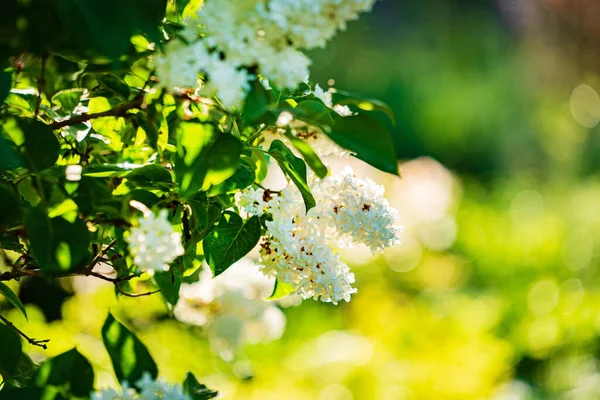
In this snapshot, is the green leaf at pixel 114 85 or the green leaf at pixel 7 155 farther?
the green leaf at pixel 114 85

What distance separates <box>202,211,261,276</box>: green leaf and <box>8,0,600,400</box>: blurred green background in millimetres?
859

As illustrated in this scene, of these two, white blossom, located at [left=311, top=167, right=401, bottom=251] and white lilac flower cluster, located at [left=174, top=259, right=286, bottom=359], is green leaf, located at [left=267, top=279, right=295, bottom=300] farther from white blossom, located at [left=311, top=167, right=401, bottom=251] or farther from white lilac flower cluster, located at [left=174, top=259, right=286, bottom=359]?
white lilac flower cluster, located at [left=174, top=259, right=286, bottom=359]

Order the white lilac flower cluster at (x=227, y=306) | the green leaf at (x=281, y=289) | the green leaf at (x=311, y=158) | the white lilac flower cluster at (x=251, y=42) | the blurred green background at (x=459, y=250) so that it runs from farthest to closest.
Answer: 1. the blurred green background at (x=459, y=250)
2. the white lilac flower cluster at (x=227, y=306)
3. the green leaf at (x=281, y=289)
4. the green leaf at (x=311, y=158)
5. the white lilac flower cluster at (x=251, y=42)

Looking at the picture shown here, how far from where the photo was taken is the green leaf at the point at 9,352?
1.90 feet

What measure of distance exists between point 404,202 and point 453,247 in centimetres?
29

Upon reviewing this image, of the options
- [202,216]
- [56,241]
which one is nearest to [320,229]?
[202,216]

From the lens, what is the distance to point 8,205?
0.50m

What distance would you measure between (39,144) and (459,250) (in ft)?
8.63

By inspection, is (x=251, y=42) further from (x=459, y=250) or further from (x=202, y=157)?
(x=459, y=250)

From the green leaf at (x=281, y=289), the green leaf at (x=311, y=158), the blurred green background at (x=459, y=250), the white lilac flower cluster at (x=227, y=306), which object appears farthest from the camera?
the blurred green background at (x=459, y=250)

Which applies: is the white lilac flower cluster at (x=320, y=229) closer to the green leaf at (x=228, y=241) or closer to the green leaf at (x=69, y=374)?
the green leaf at (x=228, y=241)

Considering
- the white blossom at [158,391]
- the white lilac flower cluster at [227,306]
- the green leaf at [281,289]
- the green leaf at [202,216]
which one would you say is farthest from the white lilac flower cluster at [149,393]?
the white lilac flower cluster at [227,306]

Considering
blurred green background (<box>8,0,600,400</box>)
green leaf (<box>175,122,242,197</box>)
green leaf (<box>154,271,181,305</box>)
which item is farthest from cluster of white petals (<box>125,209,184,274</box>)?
blurred green background (<box>8,0,600,400</box>)

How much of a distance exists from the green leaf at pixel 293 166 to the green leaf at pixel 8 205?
0.19 metres
